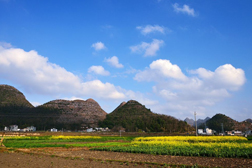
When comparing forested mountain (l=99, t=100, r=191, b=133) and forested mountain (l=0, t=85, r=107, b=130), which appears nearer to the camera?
forested mountain (l=99, t=100, r=191, b=133)

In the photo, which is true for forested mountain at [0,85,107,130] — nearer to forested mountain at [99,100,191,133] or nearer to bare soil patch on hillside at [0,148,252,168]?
forested mountain at [99,100,191,133]

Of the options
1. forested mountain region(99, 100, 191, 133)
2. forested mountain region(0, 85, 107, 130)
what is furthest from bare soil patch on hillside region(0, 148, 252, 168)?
forested mountain region(0, 85, 107, 130)

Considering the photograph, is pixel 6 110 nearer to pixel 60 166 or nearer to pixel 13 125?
pixel 13 125

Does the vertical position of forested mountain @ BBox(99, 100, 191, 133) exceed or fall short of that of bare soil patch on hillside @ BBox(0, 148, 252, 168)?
it falls short

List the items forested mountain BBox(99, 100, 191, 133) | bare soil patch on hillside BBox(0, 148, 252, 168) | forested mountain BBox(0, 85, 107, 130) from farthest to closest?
forested mountain BBox(0, 85, 107, 130) < forested mountain BBox(99, 100, 191, 133) < bare soil patch on hillside BBox(0, 148, 252, 168)

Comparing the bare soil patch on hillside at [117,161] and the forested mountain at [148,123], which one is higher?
the bare soil patch on hillside at [117,161]

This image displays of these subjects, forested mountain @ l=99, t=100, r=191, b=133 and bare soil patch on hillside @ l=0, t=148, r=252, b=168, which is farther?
forested mountain @ l=99, t=100, r=191, b=133

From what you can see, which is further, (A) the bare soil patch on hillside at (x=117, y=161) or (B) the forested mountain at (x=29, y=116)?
(B) the forested mountain at (x=29, y=116)

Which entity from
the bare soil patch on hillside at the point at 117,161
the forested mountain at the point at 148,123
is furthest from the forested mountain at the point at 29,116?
the bare soil patch on hillside at the point at 117,161

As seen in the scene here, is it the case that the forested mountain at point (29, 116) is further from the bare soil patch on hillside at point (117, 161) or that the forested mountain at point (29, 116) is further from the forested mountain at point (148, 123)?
the bare soil patch on hillside at point (117, 161)

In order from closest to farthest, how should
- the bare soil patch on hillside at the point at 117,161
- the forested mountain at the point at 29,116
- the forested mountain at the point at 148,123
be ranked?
the bare soil patch on hillside at the point at 117,161
the forested mountain at the point at 148,123
the forested mountain at the point at 29,116

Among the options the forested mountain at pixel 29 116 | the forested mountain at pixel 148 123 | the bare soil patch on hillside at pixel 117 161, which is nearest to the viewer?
the bare soil patch on hillside at pixel 117 161

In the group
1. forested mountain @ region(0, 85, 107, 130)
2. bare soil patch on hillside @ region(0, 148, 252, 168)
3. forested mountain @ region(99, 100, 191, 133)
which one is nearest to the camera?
bare soil patch on hillside @ region(0, 148, 252, 168)

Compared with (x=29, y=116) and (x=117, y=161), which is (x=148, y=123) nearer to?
(x=29, y=116)
